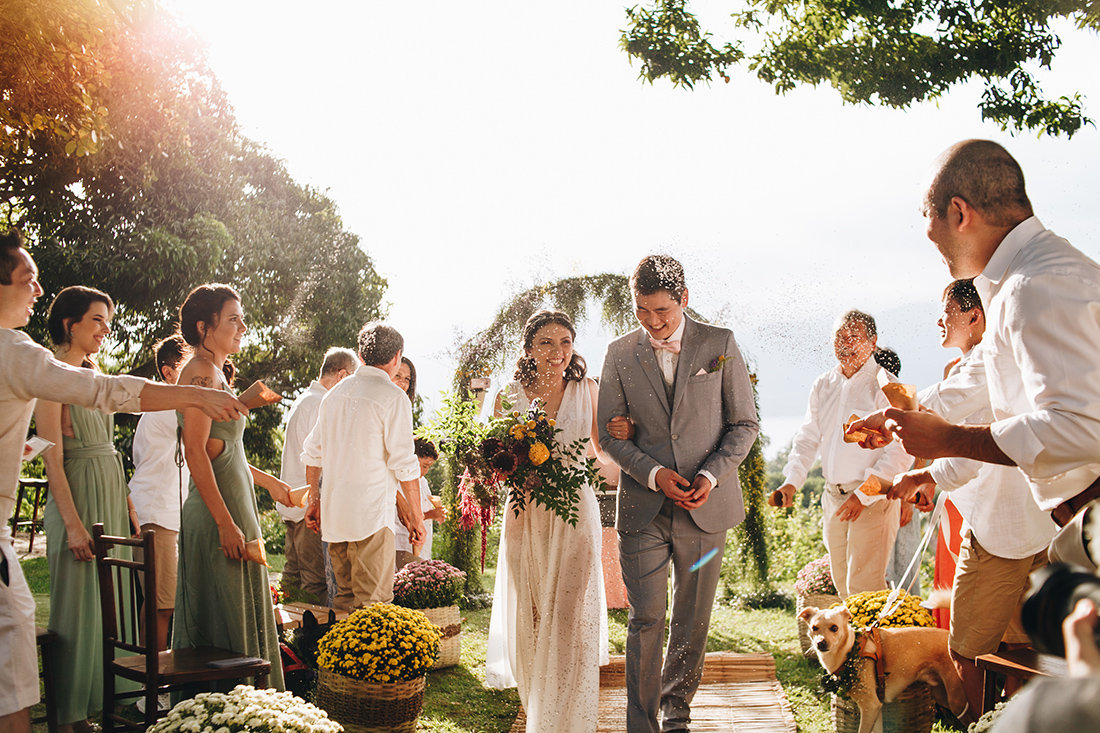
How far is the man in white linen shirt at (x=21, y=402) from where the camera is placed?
284 centimetres

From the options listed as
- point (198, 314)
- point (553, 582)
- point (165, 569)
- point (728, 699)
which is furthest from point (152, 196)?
point (728, 699)

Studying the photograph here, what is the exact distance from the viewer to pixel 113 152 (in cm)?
1309

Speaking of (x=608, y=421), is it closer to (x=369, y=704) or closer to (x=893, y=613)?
(x=893, y=613)

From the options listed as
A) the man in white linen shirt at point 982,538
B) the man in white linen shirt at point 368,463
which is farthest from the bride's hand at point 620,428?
the man in white linen shirt at point 368,463

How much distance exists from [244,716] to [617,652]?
4.33 m

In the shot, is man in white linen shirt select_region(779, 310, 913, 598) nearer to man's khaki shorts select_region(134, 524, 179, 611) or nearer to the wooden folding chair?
the wooden folding chair

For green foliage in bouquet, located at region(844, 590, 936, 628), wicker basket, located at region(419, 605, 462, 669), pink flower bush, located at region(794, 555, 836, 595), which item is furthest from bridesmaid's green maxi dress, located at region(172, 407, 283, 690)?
pink flower bush, located at region(794, 555, 836, 595)

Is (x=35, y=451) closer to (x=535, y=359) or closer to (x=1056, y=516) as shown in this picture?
(x=535, y=359)

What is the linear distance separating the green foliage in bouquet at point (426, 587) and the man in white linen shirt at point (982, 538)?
3.68 m

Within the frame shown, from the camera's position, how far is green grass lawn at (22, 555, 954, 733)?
4.96 metres

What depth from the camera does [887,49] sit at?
23.8 feet

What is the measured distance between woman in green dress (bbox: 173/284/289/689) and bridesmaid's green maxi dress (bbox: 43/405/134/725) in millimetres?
1033

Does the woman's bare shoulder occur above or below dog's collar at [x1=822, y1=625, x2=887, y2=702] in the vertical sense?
above

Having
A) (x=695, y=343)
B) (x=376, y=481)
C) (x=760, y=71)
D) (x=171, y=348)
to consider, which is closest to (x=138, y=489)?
(x=171, y=348)
